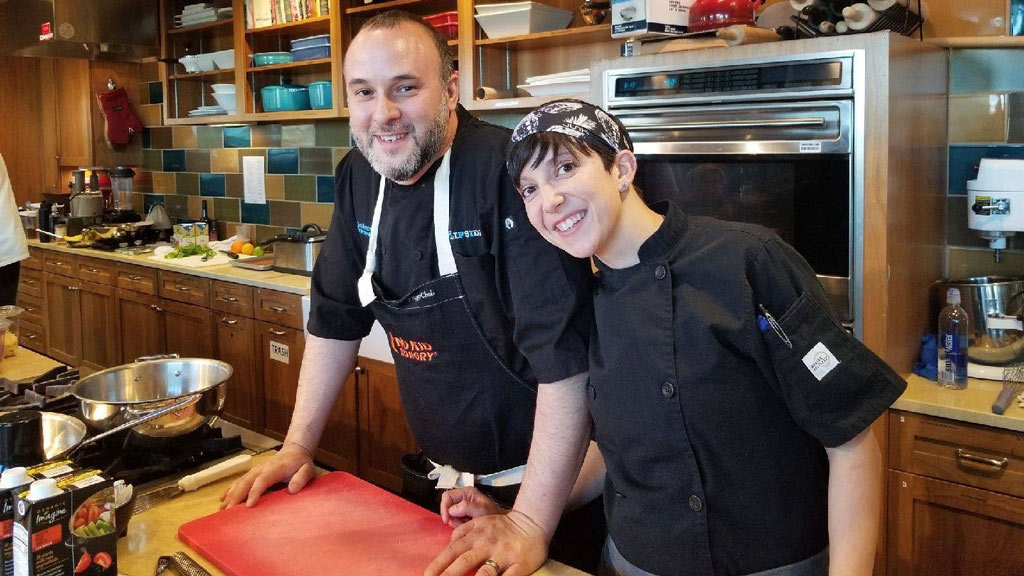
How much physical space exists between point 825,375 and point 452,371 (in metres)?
0.69

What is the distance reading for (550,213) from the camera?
1156mm

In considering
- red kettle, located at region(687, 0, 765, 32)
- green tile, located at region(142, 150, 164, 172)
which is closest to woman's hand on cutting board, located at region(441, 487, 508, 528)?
red kettle, located at region(687, 0, 765, 32)

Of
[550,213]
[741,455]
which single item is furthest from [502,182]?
[741,455]

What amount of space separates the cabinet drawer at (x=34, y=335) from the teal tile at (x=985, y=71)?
5708mm

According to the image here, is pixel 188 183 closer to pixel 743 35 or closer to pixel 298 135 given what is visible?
pixel 298 135

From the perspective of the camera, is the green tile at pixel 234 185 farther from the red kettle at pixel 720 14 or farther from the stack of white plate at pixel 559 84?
the red kettle at pixel 720 14

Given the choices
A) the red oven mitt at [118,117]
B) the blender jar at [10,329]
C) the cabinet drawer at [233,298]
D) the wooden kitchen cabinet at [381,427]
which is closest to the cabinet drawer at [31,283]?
the red oven mitt at [118,117]

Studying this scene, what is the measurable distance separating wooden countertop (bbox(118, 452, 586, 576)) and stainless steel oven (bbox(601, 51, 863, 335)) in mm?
1301

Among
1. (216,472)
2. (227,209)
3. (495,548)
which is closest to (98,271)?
(227,209)

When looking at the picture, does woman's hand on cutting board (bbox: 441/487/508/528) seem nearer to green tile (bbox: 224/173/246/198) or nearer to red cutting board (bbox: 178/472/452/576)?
red cutting board (bbox: 178/472/452/576)

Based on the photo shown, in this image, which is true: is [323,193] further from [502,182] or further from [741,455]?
[741,455]

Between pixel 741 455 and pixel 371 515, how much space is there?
614 mm

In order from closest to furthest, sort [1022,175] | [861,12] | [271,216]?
[861,12] → [1022,175] → [271,216]

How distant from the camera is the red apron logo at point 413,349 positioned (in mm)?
1583
